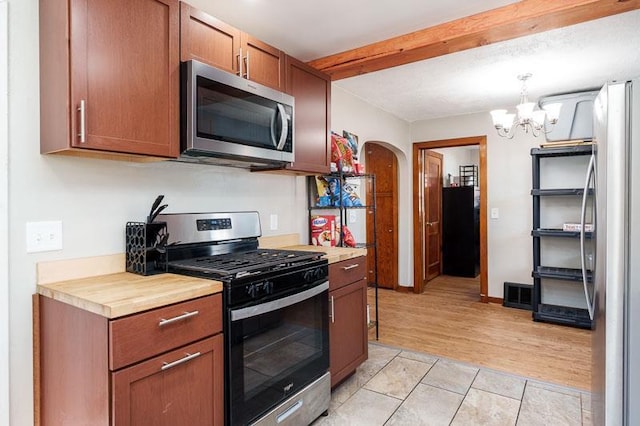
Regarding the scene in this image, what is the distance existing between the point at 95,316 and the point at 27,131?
86 cm

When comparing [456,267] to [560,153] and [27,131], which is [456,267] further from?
[27,131]

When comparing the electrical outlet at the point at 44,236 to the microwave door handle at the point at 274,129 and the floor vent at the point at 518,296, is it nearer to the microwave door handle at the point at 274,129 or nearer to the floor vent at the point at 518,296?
the microwave door handle at the point at 274,129

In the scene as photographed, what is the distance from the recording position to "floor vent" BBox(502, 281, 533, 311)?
171 inches

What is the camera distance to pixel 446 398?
236cm

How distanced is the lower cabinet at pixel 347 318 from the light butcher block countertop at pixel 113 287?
0.98 metres

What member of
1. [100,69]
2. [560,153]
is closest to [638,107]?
[100,69]

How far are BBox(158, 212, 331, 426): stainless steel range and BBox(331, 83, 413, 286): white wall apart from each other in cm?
173

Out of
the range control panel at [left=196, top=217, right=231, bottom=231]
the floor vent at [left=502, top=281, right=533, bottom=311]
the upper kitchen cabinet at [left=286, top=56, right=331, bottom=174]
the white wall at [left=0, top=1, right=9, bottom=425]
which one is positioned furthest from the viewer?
the floor vent at [left=502, top=281, right=533, bottom=311]

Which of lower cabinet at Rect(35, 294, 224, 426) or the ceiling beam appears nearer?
lower cabinet at Rect(35, 294, 224, 426)

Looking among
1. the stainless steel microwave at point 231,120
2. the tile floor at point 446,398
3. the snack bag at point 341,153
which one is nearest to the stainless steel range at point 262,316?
the tile floor at point 446,398

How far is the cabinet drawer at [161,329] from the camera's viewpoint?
1.20 m

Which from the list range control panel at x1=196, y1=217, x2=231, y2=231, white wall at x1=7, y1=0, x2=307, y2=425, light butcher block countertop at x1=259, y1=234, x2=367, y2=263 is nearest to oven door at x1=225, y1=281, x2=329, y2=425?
light butcher block countertop at x1=259, y1=234, x2=367, y2=263

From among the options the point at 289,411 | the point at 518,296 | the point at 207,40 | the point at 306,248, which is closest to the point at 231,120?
the point at 207,40

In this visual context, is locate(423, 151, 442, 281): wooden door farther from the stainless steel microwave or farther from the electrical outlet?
the electrical outlet
